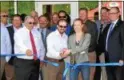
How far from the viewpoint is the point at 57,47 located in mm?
8203

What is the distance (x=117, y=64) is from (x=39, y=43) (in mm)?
1638

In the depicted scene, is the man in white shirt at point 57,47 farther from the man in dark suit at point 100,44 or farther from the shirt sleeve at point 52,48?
the man in dark suit at point 100,44

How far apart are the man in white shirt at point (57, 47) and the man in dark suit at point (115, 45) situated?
886 mm

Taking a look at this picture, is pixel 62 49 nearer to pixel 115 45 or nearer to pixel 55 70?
pixel 55 70

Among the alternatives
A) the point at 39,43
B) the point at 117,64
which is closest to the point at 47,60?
the point at 39,43

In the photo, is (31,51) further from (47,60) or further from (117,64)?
(117,64)

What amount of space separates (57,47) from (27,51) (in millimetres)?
629

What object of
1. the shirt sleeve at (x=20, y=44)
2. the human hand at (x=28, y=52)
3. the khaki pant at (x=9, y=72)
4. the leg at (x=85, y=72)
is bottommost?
the khaki pant at (x=9, y=72)

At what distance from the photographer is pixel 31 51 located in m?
8.05

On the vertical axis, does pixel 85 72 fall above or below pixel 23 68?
below

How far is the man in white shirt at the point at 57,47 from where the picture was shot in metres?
8.21

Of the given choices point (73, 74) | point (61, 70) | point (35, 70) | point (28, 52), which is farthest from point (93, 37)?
point (28, 52)

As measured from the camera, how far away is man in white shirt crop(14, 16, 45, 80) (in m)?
8.04

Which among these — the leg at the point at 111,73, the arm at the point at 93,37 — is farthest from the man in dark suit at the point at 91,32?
the leg at the point at 111,73
